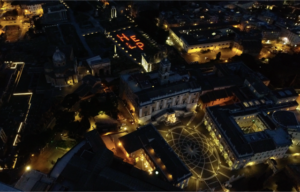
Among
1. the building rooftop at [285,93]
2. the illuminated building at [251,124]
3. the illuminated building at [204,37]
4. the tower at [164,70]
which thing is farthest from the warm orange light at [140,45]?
the building rooftop at [285,93]

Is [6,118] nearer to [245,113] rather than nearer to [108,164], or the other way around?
[108,164]

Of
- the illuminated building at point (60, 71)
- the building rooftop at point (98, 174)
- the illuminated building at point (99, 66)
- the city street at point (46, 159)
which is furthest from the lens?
the illuminated building at point (99, 66)

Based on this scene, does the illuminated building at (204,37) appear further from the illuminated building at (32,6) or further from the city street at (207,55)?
the illuminated building at (32,6)

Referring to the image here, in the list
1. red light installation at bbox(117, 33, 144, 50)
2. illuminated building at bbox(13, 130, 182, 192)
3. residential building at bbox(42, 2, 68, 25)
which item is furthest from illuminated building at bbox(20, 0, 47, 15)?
illuminated building at bbox(13, 130, 182, 192)

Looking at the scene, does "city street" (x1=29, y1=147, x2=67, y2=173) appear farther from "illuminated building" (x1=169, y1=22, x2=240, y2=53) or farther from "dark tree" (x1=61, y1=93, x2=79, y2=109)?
"illuminated building" (x1=169, y1=22, x2=240, y2=53)

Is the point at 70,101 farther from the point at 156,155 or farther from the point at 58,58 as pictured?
the point at 156,155

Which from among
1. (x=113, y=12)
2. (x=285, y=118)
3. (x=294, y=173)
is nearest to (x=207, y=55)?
(x=285, y=118)
